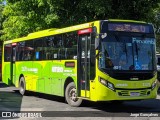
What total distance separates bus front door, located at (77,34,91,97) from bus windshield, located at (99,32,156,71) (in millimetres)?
722

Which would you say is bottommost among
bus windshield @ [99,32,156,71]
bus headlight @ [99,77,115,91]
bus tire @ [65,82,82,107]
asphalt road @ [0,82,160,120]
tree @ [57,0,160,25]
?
asphalt road @ [0,82,160,120]

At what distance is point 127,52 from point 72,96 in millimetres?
2734

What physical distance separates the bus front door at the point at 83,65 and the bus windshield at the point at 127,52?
0.72 meters

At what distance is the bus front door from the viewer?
13273mm

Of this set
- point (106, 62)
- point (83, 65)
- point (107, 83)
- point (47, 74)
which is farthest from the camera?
point (47, 74)

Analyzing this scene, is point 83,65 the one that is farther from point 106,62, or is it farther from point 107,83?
point 107,83

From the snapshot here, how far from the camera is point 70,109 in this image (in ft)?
44.2

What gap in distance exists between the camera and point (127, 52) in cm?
1302

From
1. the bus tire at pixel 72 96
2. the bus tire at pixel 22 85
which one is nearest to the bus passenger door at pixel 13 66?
the bus tire at pixel 22 85

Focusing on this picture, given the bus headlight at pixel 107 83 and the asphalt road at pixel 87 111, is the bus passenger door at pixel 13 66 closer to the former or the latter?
the asphalt road at pixel 87 111

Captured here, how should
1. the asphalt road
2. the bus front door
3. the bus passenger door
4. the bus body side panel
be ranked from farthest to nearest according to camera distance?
the bus passenger door
the bus body side panel
the bus front door
the asphalt road

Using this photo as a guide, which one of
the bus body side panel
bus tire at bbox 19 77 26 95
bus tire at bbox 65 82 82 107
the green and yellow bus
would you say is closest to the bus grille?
the green and yellow bus

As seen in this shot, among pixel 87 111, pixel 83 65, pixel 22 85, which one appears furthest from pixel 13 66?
pixel 87 111

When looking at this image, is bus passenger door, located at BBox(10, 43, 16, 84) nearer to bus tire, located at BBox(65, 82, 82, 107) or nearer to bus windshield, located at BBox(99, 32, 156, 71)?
bus tire, located at BBox(65, 82, 82, 107)
